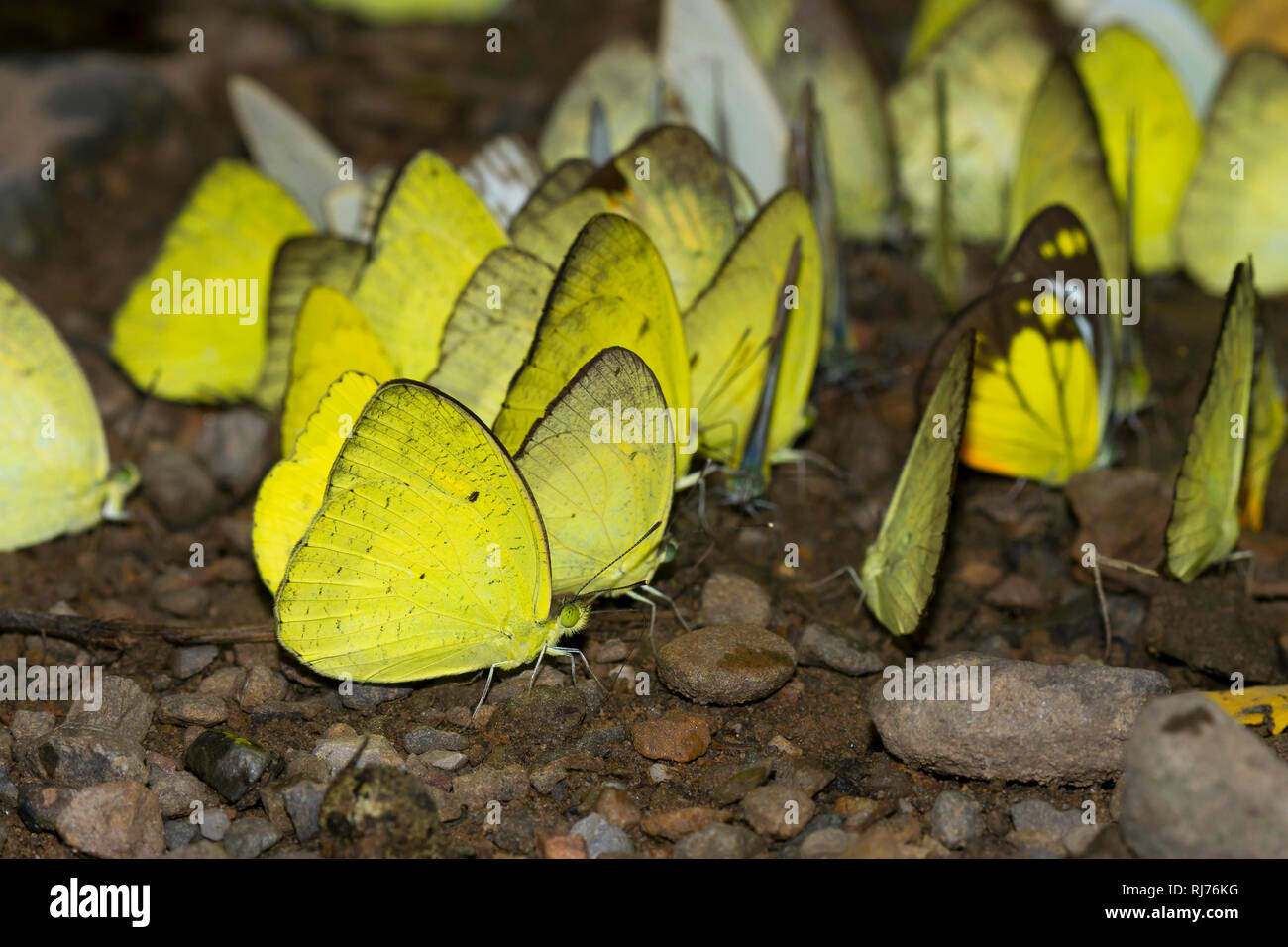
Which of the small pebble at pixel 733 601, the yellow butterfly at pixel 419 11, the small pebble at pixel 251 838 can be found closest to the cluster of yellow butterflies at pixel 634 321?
the small pebble at pixel 733 601

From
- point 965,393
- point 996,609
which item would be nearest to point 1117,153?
point 996,609

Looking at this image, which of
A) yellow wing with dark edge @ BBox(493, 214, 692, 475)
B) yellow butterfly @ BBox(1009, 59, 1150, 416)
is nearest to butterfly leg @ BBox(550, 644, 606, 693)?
yellow wing with dark edge @ BBox(493, 214, 692, 475)

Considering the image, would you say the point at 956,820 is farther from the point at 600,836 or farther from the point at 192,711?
the point at 192,711

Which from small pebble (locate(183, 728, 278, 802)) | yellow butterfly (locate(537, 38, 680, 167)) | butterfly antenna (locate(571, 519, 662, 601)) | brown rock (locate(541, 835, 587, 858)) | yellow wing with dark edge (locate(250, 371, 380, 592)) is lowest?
brown rock (locate(541, 835, 587, 858))

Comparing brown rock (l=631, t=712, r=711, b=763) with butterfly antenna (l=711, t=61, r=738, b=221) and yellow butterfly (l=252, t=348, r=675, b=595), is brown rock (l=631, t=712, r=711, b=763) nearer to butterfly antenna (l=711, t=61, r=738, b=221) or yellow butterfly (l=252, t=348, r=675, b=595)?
yellow butterfly (l=252, t=348, r=675, b=595)

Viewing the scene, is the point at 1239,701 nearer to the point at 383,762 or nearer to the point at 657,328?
the point at 657,328

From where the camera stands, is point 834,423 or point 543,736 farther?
point 834,423

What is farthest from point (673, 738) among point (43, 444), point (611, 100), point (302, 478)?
point (611, 100)
